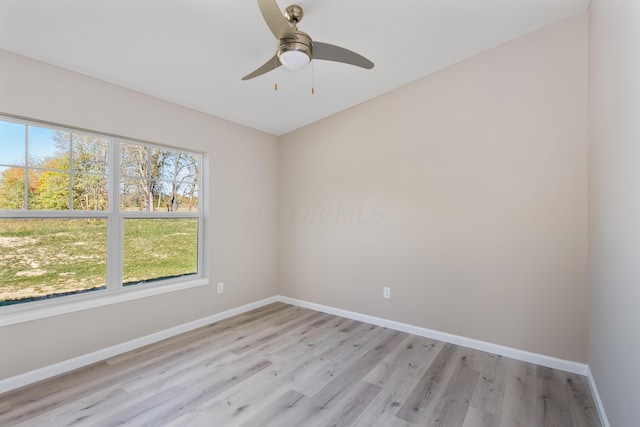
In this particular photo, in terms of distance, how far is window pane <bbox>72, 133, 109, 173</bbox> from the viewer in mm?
2533

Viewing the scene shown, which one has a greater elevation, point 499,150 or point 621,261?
point 499,150

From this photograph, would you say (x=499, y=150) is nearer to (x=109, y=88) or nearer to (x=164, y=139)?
(x=164, y=139)

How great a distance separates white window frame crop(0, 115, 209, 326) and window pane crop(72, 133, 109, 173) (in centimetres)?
4

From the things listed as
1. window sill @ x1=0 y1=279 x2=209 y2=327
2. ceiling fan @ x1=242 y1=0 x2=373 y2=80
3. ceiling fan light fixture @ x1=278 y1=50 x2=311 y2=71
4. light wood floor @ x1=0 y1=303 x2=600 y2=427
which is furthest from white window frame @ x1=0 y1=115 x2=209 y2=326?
ceiling fan light fixture @ x1=278 y1=50 x2=311 y2=71

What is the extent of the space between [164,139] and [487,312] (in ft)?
11.9

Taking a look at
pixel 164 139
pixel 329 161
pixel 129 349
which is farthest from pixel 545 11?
pixel 129 349

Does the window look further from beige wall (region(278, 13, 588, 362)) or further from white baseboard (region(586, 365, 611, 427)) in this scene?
white baseboard (region(586, 365, 611, 427))

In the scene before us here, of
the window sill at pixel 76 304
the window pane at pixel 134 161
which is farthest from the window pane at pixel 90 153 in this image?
the window sill at pixel 76 304

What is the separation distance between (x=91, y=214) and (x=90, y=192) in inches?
7.9

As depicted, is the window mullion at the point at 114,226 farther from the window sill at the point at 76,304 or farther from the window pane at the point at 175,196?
the window pane at the point at 175,196

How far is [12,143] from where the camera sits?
2.22 metres

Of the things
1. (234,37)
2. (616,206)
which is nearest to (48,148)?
(234,37)

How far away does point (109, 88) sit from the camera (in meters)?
2.59

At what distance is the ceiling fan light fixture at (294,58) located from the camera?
5.68 feet
